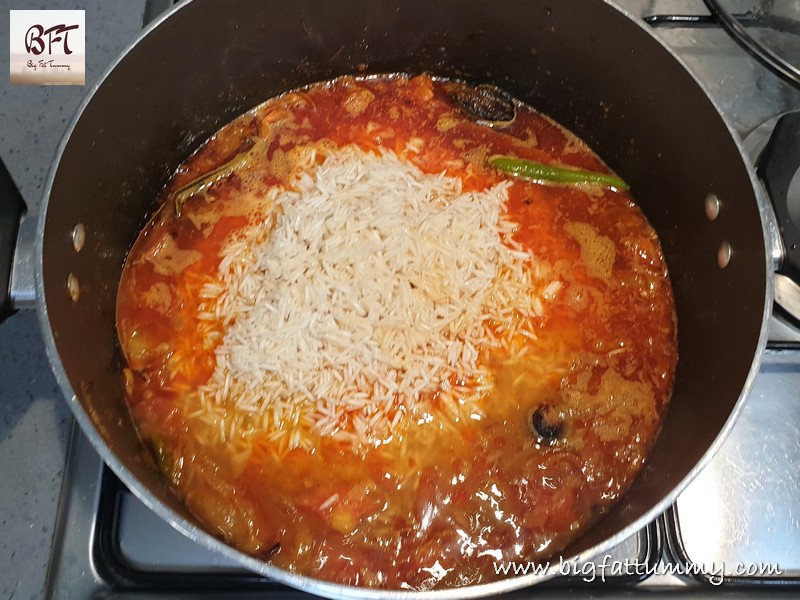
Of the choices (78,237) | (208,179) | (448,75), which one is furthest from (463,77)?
(78,237)

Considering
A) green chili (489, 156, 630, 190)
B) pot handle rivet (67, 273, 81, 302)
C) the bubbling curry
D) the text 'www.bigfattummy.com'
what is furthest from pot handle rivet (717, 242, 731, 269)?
pot handle rivet (67, 273, 81, 302)

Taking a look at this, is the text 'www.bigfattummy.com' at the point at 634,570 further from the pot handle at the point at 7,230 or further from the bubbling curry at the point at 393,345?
the pot handle at the point at 7,230

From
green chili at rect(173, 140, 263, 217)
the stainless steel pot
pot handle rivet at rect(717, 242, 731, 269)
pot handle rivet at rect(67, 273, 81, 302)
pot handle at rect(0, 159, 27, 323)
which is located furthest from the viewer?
green chili at rect(173, 140, 263, 217)

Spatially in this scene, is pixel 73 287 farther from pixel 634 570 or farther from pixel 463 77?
pixel 634 570

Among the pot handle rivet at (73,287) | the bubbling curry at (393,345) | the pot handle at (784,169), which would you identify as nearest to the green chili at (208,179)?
the bubbling curry at (393,345)

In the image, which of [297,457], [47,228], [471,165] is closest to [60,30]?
[47,228]

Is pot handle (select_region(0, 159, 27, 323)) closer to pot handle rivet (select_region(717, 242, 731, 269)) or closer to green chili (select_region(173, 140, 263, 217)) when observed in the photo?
green chili (select_region(173, 140, 263, 217))
